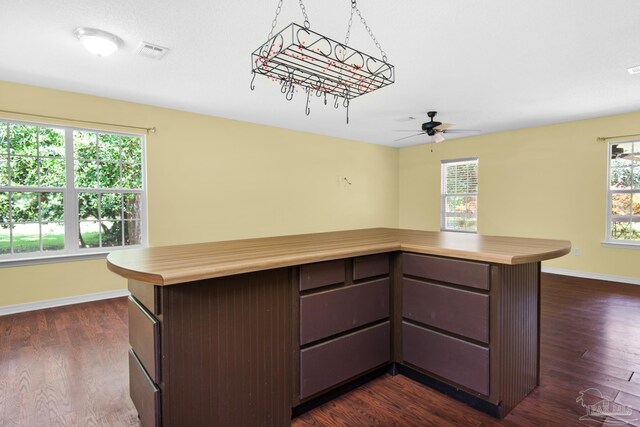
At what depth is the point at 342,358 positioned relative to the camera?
1899 millimetres

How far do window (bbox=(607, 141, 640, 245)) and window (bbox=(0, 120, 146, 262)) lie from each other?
6685mm

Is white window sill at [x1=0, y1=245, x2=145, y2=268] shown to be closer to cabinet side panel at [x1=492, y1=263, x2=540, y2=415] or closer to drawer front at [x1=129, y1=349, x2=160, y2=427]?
drawer front at [x1=129, y1=349, x2=160, y2=427]

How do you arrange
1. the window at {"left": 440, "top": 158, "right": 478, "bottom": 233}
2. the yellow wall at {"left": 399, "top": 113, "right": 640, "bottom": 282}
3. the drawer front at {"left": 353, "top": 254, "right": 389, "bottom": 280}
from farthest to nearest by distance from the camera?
the window at {"left": 440, "top": 158, "right": 478, "bottom": 233} < the yellow wall at {"left": 399, "top": 113, "right": 640, "bottom": 282} < the drawer front at {"left": 353, "top": 254, "right": 389, "bottom": 280}

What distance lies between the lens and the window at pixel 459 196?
6445 millimetres

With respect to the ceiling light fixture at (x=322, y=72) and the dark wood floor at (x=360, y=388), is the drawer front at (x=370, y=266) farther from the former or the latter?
the ceiling light fixture at (x=322, y=72)

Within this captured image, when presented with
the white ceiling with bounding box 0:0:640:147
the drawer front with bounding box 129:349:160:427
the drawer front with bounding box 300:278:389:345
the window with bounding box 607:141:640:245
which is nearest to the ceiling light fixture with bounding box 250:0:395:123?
the white ceiling with bounding box 0:0:640:147

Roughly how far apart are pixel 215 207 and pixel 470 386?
4.03 metres

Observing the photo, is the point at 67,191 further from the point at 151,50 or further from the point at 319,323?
the point at 319,323

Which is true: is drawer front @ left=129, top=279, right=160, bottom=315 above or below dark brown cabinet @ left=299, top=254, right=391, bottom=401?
above

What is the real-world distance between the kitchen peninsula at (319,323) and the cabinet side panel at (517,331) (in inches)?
0.4

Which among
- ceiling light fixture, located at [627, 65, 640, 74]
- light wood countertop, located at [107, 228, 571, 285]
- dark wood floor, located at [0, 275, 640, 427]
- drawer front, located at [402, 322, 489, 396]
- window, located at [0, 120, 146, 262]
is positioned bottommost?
dark wood floor, located at [0, 275, 640, 427]

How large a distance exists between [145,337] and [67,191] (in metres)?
3.35

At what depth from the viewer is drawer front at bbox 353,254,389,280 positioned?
76.7 inches

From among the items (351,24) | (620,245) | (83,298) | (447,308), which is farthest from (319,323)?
(620,245)
